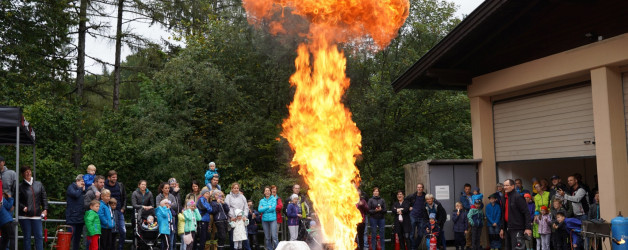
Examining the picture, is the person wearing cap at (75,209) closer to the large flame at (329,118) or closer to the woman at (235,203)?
the woman at (235,203)

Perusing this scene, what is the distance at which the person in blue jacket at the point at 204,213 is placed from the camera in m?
14.2

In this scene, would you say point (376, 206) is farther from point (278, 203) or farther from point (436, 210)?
point (278, 203)

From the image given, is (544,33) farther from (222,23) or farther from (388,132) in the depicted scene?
(222,23)

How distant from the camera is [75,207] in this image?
1207cm

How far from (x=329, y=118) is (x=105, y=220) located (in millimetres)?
5115

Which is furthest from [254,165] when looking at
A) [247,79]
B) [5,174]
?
[5,174]

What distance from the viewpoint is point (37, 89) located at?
22.5 meters

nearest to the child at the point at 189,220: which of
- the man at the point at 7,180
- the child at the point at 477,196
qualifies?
the man at the point at 7,180

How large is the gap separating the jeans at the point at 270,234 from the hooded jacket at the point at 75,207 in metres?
4.92

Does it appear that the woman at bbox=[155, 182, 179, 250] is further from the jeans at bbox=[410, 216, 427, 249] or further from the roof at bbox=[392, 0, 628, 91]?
the roof at bbox=[392, 0, 628, 91]

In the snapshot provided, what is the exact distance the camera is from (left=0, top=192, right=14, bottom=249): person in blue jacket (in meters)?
10.3

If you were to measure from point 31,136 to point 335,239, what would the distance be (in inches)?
262

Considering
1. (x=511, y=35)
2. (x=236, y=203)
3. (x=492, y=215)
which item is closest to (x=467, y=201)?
(x=492, y=215)

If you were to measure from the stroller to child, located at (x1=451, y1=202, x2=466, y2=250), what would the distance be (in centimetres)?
778
